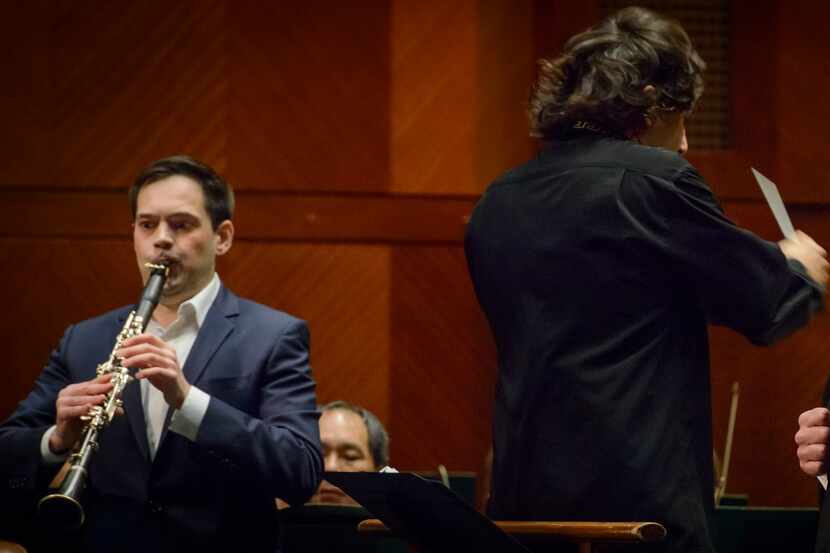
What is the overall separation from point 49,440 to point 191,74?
2.46 meters

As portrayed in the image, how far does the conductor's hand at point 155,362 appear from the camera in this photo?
2422 millimetres

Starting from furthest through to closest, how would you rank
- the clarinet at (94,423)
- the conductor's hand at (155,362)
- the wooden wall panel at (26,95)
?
1. the wooden wall panel at (26,95)
2. the conductor's hand at (155,362)
3. the clarinet at (94,423)

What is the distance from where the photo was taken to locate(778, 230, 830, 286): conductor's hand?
204 centimetres

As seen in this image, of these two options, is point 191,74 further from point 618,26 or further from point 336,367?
point 618,26

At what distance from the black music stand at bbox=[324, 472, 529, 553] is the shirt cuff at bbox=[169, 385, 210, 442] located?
1.55 feet

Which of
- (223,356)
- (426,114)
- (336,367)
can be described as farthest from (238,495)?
(426,114)

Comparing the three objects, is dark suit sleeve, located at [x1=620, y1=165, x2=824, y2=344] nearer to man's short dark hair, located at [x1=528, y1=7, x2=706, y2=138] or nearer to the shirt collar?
man's short dark hair, located at [x1=528, y1=7, x2=706, y2=138]

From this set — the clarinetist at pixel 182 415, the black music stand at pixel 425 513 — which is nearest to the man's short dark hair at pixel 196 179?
the clarinetist at pixel 182 415

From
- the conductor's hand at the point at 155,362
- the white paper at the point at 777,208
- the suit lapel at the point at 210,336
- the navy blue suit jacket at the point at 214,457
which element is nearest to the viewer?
the white paper at the point at 777,208

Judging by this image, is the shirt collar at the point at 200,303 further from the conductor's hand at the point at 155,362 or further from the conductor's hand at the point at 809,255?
the conductor's hand at the point at 809,255

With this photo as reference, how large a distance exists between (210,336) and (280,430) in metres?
0.28

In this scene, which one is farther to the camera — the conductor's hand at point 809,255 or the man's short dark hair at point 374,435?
the man's short dark hair at point 374,435

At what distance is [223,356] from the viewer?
2.71 meters

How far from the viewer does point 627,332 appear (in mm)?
1983
